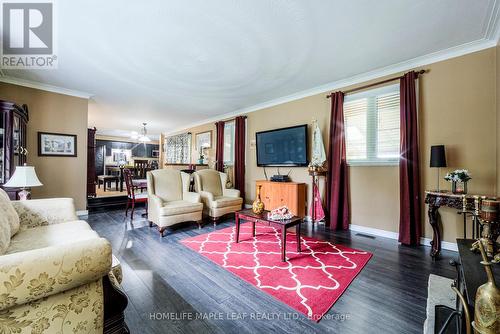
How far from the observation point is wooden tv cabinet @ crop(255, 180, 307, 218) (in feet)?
13.0

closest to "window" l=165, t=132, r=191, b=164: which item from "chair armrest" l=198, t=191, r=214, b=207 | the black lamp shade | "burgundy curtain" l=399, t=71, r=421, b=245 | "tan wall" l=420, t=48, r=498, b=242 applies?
"chair armrest" l=198, t=191, r=214, b=207

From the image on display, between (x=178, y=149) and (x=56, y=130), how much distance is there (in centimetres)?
433

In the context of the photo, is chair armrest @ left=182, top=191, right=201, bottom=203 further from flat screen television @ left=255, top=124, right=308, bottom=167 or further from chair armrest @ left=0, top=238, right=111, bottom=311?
chair armrest @ left=0, top=238, right=111, bottom=311

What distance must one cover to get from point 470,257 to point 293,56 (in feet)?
8.84

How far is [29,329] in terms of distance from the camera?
0.85 metres

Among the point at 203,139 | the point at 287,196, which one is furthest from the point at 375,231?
the point at 203,139

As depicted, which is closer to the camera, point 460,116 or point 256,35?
point 256,35

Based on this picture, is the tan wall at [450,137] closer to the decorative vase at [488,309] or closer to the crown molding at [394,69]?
the crown molding at [394,69]

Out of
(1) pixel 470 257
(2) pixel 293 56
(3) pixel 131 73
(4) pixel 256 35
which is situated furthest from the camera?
(3) pixel 131 73

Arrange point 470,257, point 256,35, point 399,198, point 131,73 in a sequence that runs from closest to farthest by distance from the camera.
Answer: point 470,257
point 256,35
point 399,198
point 131,73

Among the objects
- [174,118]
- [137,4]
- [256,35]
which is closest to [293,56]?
[256,35]

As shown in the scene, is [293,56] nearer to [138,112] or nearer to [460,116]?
[460,116]

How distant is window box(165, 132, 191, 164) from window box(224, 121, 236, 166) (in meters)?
2.21

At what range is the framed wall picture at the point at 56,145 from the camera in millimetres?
3996
